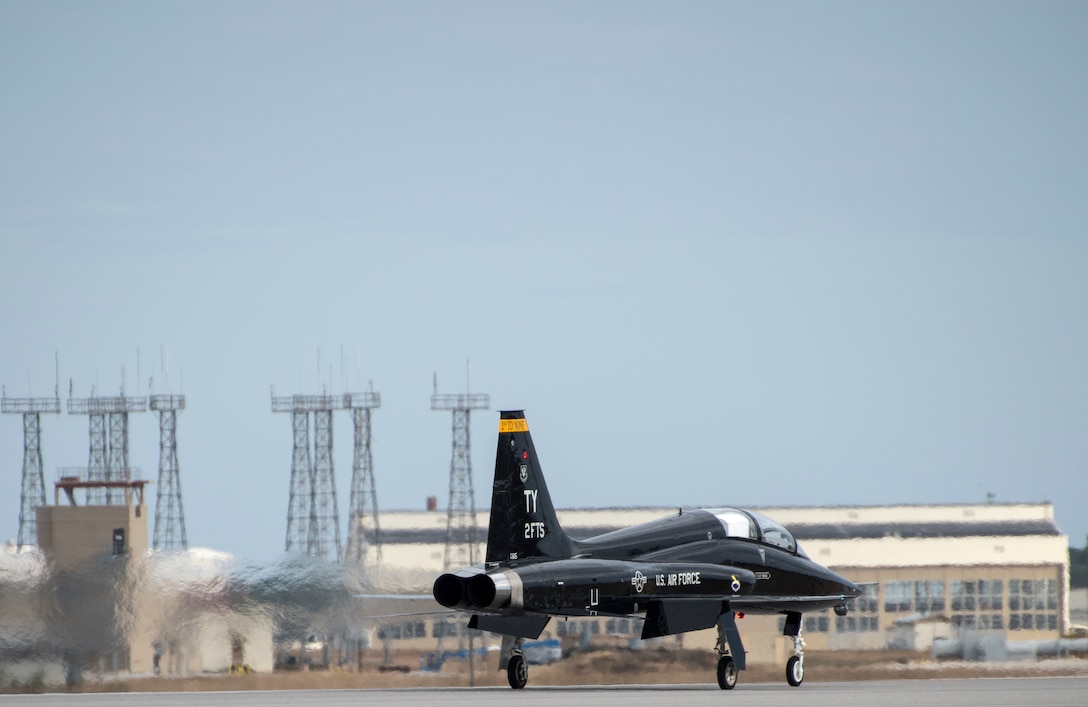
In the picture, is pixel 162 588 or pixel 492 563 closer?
pixel 492 563

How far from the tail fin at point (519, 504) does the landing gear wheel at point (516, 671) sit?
192 cm

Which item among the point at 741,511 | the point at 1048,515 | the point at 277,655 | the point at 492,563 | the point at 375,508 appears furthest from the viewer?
the point at 375,508

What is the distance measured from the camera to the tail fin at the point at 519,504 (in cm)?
2959

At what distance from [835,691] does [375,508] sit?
165 feet

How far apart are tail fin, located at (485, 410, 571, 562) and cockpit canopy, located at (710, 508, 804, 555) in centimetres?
394

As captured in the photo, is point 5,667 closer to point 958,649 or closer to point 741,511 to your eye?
point 741,511

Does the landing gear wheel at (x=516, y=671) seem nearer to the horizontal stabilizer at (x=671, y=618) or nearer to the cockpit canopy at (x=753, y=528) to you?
the horizontal stabilizer at (x=671, y=618)

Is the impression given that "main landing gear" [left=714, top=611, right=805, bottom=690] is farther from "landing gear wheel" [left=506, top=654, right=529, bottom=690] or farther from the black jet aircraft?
"landing gear wheel" [left=506, top=654, right=529, bottom=690]

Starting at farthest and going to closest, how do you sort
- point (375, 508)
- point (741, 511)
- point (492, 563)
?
point (375, 508) → point (741, 511) → point (492, 563)

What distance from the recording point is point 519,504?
29.7 meters

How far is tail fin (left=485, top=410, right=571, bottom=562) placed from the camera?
29594mm

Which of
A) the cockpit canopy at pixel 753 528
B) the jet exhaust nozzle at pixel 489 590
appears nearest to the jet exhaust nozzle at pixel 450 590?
the jet exhaust nozzle at pixel 489 590

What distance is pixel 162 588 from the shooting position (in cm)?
3522

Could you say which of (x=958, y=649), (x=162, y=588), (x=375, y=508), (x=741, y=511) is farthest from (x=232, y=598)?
(x=375, y=508)
